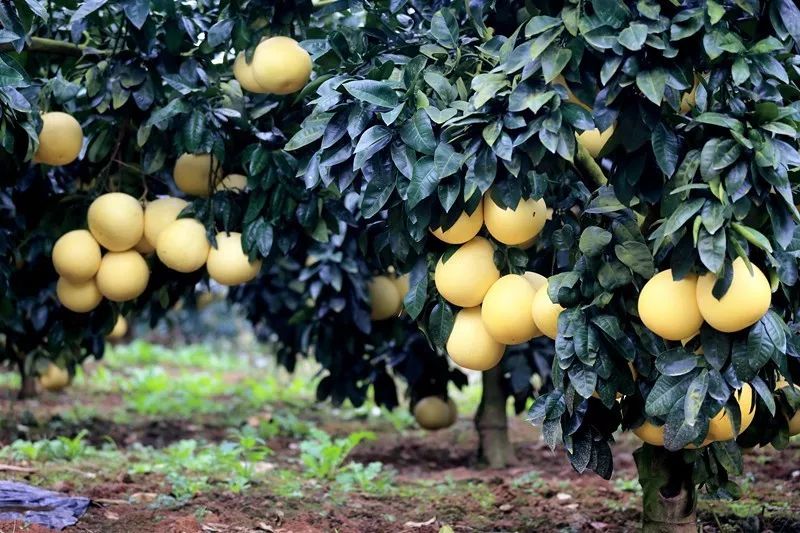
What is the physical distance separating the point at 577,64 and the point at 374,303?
2615 millimetres

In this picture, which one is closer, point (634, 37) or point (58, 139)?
point (634, 37)

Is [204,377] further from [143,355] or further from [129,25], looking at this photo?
[129,25]

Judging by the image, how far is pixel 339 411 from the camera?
7.80m

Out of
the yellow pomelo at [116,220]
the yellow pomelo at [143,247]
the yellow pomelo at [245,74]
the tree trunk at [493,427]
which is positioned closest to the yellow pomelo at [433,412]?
the tree trunk at [493,427]

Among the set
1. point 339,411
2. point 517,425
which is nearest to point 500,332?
point 517,425

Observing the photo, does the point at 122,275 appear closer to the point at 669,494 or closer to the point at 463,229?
the point at 463,229

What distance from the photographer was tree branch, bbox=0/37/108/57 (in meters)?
3.45

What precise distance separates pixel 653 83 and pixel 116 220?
78.7 inches

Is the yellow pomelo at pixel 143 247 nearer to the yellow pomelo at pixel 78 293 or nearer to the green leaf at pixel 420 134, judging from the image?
the yellow pomelo at pixel 78 293

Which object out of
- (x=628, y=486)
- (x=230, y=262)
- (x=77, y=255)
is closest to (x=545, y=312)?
(x=230, y=262)

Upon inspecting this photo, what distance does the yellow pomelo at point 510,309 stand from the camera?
8.30 feet

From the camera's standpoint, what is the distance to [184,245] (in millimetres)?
3359

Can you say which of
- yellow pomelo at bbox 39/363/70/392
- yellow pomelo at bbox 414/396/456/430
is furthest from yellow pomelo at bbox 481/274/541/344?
yellow pomelo at bbox 39/363/70/392

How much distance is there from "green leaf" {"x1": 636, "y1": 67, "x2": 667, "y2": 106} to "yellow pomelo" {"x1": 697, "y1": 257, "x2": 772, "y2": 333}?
415 mm
